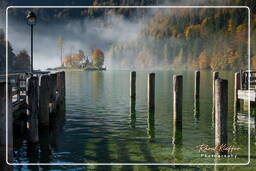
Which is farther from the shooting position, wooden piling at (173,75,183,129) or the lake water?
wooden piling at (173,75,183,129)

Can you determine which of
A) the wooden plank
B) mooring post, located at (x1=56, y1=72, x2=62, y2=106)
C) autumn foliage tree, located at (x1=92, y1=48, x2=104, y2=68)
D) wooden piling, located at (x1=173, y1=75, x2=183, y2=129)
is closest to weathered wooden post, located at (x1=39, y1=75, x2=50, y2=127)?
wooden piling, located at (x1=173, y1=75, x2=183, y2=129)

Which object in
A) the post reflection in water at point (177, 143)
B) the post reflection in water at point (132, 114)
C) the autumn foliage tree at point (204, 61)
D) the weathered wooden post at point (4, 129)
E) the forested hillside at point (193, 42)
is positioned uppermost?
the forested hillside at point (193, 42)

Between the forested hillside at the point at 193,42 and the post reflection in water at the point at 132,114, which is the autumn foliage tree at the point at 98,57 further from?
the post reflection in water at the point at 132,114

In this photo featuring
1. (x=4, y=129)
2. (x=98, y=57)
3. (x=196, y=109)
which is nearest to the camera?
(x=4, y=129)

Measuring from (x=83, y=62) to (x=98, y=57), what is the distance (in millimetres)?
12169

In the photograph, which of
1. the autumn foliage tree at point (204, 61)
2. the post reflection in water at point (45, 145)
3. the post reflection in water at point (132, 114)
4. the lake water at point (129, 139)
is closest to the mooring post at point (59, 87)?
the lake water at point (129, 139)

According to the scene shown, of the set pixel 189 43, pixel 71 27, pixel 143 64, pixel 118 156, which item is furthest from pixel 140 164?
pixel 71 27

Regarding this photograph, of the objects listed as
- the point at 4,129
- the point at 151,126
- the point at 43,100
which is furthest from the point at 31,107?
the point at 151,126

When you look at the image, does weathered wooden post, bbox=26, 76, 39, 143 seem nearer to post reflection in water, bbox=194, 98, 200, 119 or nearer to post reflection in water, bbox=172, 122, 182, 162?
post reflection in water, bbox=172, 122, 182, 162

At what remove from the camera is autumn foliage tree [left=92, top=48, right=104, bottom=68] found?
507 feet

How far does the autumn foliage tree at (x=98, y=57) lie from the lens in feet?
507

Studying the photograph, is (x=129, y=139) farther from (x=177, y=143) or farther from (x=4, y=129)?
(x=4, y=129)

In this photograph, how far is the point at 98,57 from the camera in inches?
6388

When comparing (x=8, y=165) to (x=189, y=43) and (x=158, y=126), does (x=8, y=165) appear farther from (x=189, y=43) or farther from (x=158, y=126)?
(x=189, y=43)
